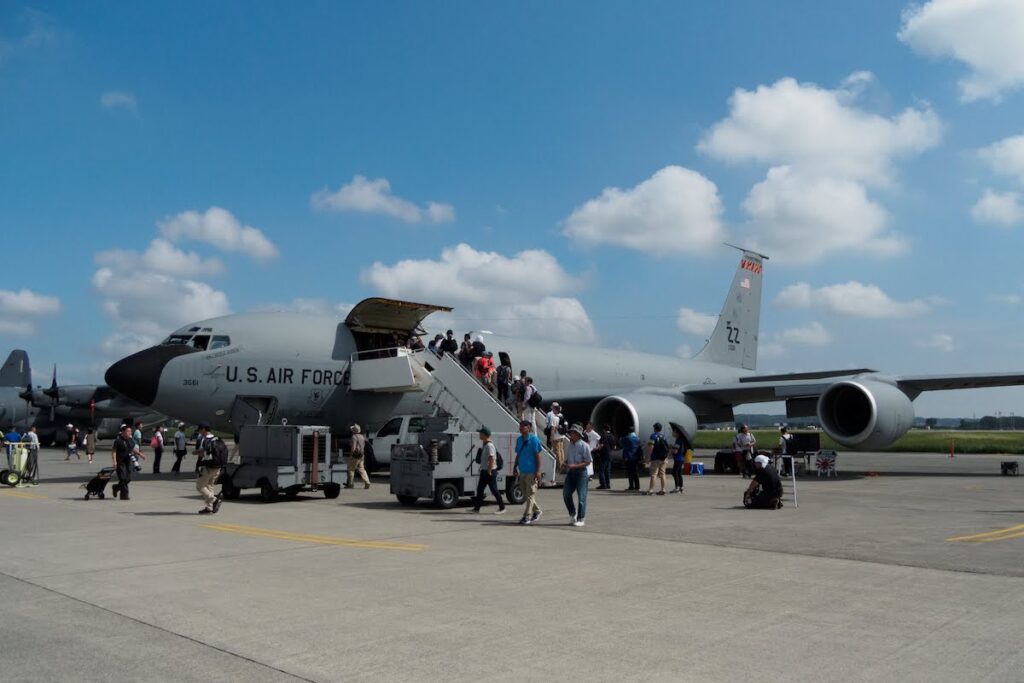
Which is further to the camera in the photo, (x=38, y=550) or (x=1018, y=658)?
(x=38, y=550)

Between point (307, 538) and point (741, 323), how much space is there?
92.4ft

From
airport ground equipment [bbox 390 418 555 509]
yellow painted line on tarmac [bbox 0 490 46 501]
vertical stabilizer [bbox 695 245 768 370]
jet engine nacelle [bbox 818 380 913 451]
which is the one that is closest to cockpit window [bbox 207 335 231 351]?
yellow painted line on tarmac [bbox 0 490 46 501]

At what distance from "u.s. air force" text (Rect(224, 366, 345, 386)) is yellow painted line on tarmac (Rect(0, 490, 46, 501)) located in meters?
4.53

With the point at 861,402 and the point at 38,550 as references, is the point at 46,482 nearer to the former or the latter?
the point at 38,550

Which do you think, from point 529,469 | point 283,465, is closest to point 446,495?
point 529,469

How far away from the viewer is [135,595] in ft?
22.8

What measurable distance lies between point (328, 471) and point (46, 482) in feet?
30.5

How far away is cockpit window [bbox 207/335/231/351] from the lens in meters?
19.0

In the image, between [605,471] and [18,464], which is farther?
[605,471]

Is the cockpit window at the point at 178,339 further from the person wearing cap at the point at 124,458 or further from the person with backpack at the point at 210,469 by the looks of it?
the person with backpack at the point at 210,469

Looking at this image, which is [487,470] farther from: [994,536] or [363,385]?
[363,385]

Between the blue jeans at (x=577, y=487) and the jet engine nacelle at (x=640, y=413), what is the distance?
347 inches

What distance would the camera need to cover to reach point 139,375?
18.1 m

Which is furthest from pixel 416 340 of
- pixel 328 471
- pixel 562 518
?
pixel 562 518
